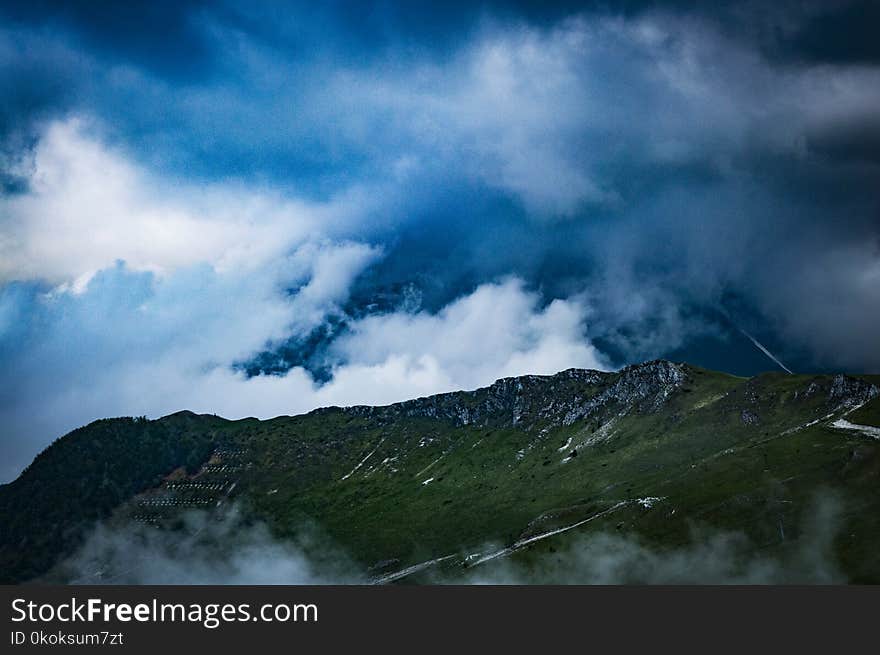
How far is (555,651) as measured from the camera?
348ft

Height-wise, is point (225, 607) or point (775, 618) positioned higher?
point (225, 607)

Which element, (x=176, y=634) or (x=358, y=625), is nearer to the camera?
(x=176, y=634)

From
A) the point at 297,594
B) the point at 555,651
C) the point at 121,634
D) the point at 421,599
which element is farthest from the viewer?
the point at 421,599

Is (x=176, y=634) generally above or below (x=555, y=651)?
above

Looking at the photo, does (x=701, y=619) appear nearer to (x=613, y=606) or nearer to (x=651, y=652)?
(x=613, y=606)

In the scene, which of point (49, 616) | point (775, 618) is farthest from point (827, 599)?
point (49, 616)

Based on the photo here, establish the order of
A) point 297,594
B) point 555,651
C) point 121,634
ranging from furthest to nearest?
point 297,594 < point 555,651 < point 121,634

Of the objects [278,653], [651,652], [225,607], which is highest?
[225,607]

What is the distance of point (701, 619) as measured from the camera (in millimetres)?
124750

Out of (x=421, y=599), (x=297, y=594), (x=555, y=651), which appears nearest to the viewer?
(x=555, y=651)

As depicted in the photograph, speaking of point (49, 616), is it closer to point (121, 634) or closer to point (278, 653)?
point (121, 634)

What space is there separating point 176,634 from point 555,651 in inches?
2017

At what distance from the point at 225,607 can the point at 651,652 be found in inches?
2298

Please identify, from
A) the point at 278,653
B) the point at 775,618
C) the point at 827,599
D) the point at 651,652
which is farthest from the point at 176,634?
the point at 827,599
